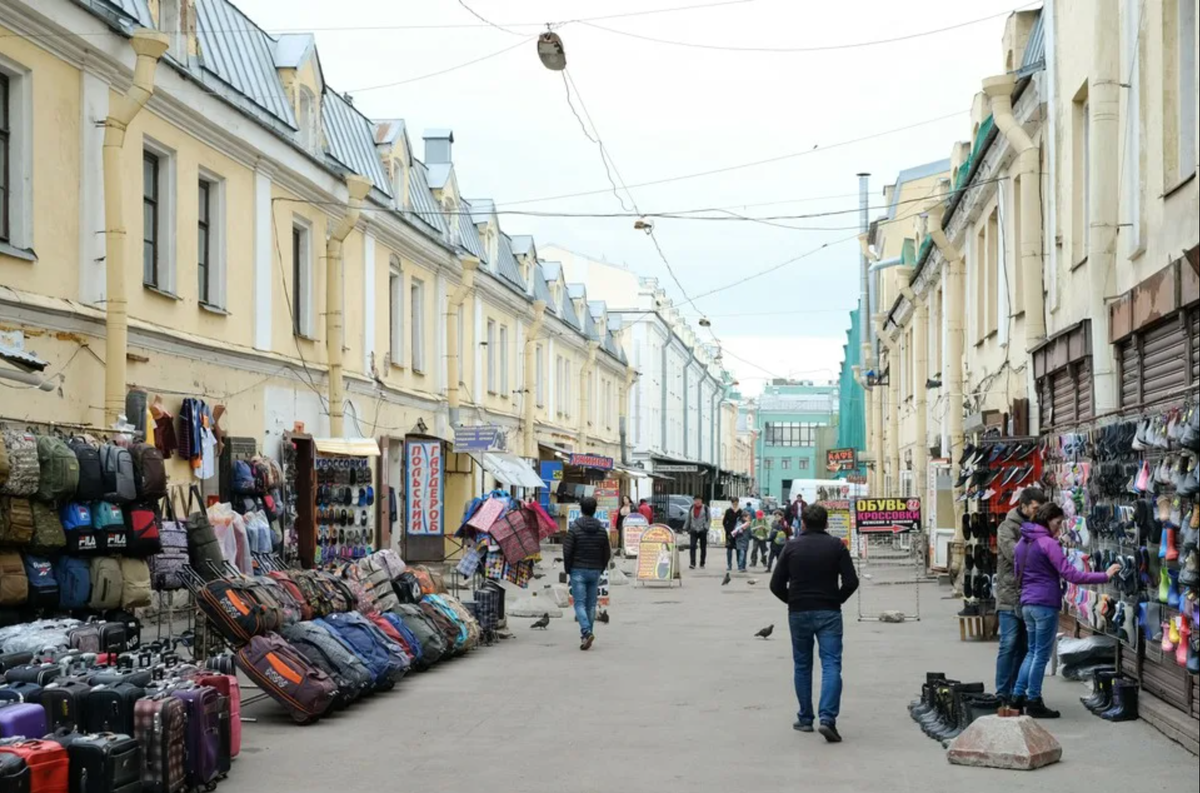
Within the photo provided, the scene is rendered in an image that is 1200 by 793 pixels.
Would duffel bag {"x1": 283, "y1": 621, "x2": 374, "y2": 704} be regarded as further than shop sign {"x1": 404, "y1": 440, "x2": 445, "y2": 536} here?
No

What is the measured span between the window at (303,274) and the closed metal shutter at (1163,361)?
15.1 metres

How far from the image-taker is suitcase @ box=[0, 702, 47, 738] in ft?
25.6

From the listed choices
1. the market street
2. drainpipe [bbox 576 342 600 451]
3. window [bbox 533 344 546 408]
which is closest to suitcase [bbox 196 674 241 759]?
the market street

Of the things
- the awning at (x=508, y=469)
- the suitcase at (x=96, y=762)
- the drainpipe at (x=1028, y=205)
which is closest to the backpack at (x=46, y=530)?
the suitcase at (x=96, y=762)

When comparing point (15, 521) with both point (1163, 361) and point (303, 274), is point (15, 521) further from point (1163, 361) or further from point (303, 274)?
point (303, 274)

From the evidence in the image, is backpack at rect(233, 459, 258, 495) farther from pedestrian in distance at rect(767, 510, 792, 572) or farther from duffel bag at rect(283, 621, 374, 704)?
pedestrian in distance at rect(767, 510, 792, 572)

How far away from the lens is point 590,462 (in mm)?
40094

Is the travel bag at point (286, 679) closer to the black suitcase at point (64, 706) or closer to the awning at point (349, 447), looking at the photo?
the black suitcase at point (64, 706)

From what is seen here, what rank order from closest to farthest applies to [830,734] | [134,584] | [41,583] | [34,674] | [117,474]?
[34,674], [830,734], [41,583], [117,474], [134,584]

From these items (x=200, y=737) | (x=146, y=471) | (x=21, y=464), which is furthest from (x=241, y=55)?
(x=200, y=737)

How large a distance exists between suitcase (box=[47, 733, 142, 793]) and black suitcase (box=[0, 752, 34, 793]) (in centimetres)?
41

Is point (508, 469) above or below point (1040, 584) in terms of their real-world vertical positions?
above

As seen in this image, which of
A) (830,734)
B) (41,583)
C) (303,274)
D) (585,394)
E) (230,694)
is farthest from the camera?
(585,394)

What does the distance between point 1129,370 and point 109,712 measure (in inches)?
319
